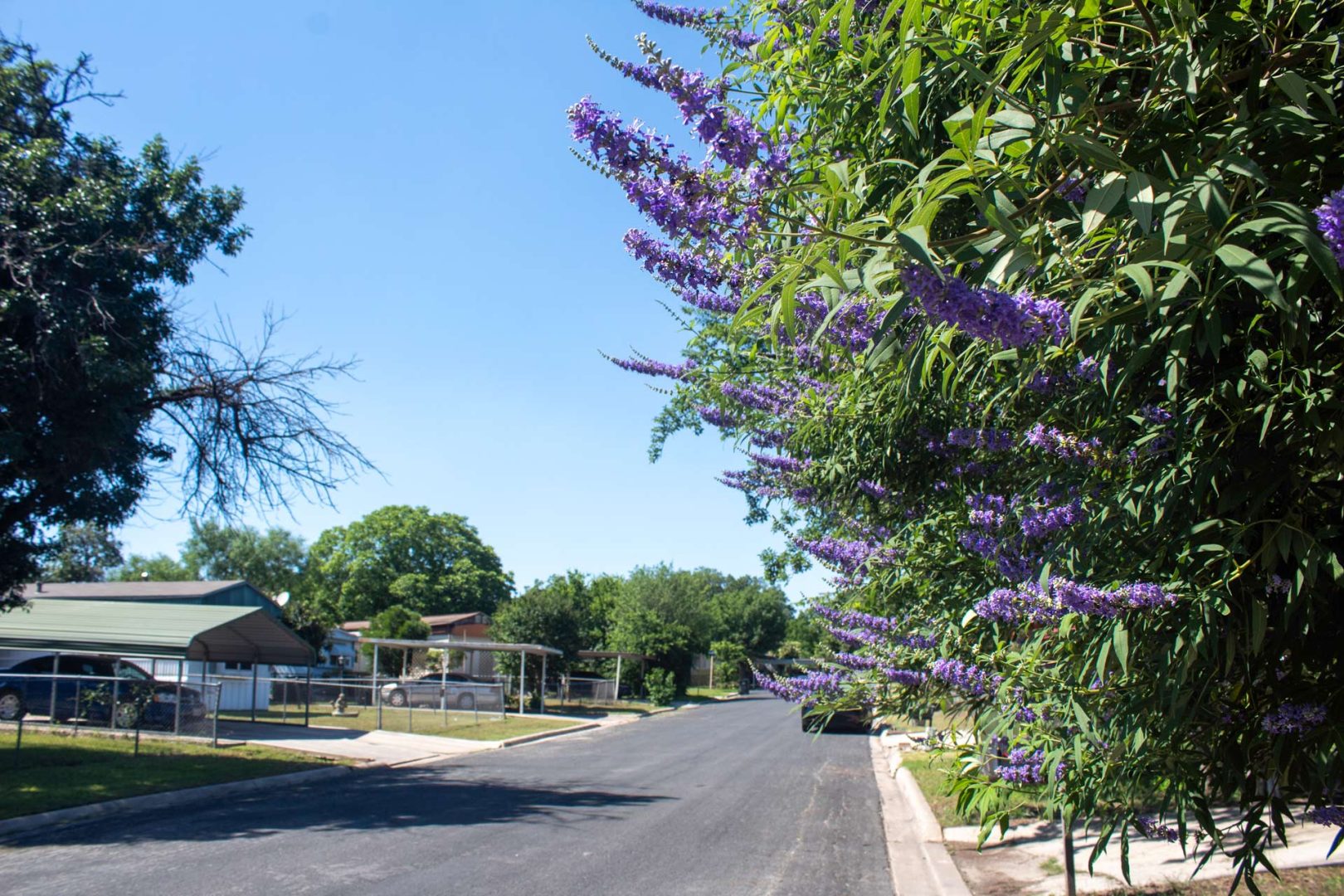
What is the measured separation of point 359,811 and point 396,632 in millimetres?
35931

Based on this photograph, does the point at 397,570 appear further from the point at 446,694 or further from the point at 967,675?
the point at 967,675

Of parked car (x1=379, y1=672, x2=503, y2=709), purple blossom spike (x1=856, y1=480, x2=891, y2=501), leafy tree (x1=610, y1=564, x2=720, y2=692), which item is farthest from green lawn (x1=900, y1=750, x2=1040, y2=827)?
leafy tree (x1=610, y1=564, x2=720, y2=692)

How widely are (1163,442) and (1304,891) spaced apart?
5.22 metres

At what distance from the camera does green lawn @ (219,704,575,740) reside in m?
26.2

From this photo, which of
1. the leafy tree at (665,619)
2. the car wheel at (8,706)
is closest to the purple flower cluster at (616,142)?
the car wheel at (8,706)

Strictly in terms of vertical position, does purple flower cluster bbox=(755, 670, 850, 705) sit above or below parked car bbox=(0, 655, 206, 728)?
above

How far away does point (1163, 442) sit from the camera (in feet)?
10.5

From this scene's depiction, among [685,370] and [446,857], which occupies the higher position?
[685,370]

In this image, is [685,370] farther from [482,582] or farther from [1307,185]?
[482,582]

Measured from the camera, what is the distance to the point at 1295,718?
9.56 ft

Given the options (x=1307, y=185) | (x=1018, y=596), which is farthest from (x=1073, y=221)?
(x=1018, y=596)

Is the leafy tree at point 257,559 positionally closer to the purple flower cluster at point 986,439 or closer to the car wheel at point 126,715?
the car wheel at point 126,715

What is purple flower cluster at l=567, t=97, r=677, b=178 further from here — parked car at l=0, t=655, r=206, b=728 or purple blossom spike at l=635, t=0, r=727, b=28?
parked car at l=0, t=655, r=206, b=728

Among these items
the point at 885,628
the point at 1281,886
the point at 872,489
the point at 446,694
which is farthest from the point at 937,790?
the point at 446,694
